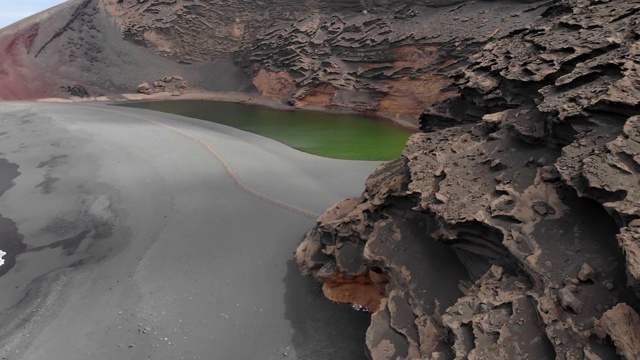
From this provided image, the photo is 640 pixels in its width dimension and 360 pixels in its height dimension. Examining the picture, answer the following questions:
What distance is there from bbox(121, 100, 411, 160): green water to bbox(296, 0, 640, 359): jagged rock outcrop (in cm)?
902

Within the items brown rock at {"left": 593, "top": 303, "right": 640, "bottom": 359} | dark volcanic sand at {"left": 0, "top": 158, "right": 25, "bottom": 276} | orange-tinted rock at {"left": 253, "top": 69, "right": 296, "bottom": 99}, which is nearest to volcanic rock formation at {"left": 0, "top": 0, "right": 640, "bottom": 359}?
brown rock at {"left": 593, "top": 303, "right": 640, "bottom": 359}

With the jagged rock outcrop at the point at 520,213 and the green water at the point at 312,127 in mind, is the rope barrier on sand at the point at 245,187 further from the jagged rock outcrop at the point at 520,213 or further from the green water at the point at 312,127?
the green water at the point at 312,127

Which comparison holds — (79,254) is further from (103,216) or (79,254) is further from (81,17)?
(81,17)

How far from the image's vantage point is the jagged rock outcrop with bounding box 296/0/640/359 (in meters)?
4.47

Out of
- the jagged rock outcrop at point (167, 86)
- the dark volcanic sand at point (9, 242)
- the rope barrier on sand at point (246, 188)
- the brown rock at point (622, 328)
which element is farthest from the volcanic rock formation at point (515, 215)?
the jagged rock outcrop at point (167, 86)

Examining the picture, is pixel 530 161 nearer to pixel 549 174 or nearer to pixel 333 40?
pixel 549 174

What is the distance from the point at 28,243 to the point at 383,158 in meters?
12.1

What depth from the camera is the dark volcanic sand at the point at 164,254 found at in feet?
25.4

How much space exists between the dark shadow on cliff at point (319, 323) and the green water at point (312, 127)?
919 centimetres

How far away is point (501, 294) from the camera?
5.10 meters

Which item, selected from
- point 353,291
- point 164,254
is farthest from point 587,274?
point 164,254

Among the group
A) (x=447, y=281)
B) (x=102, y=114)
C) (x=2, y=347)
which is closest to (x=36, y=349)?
(x=2, y=347)

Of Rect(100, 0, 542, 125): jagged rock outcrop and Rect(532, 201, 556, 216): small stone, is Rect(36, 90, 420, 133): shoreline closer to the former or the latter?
Rect(100, 0, 542, 125): jagged rock outcrop

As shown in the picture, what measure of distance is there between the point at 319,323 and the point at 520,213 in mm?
4420
